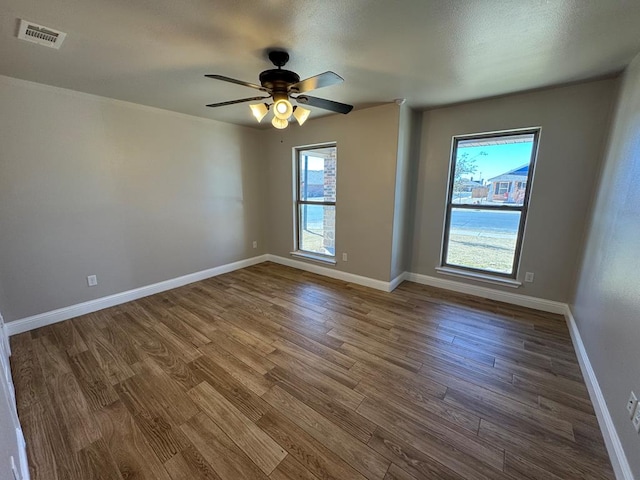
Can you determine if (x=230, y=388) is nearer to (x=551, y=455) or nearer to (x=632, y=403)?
(x=551, y=455)

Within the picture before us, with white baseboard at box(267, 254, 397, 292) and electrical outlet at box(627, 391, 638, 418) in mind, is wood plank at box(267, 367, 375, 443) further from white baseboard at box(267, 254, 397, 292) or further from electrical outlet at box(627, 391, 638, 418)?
white baseboard at box(267, 254, 397, 292)

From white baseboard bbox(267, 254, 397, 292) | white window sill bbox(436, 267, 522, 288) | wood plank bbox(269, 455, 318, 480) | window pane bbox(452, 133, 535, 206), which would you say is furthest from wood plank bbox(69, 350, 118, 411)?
window pane bbox(452, 133, 535, 206)

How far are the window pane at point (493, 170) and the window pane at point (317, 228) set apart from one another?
5.82ft

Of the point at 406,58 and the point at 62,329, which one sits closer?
the point at 406,58

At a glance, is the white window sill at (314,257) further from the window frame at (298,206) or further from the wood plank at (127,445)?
the wood plank at (127,445)

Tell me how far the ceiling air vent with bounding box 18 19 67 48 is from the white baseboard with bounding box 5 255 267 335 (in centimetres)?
243

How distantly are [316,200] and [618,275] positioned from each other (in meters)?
3.34

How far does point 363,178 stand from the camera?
3.47 metres

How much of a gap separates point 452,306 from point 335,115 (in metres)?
2.89

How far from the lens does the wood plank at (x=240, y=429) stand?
1368 millimetres

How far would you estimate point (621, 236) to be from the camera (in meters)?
1.69

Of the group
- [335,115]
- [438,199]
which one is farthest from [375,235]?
[335,115]

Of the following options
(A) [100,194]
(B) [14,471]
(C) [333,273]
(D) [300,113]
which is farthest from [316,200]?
(B) [14,471]

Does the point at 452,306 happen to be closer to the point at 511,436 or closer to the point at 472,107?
the point at 511,436
